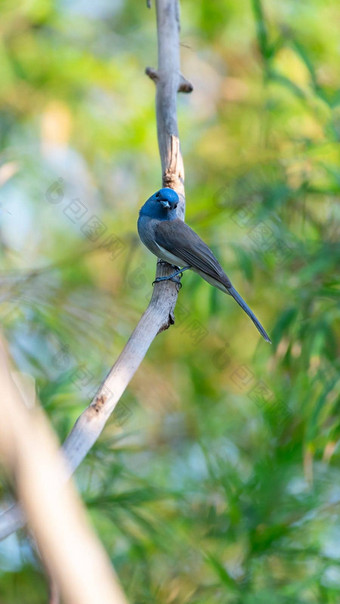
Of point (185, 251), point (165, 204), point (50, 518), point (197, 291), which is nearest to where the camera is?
point (50, 518)

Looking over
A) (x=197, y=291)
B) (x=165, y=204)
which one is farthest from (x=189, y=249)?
(x=197, y=291)

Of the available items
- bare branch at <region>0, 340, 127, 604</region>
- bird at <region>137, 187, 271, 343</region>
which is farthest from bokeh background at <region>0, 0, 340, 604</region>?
bare branch at <region>0, 340, 127, 604</region>

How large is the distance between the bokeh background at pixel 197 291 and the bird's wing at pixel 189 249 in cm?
65

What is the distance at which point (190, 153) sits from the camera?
5.47m

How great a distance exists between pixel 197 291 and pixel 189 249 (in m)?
1.11

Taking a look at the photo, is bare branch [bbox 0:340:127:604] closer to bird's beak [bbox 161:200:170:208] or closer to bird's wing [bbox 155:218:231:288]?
bird's beak [bbox 161:200:170:208]

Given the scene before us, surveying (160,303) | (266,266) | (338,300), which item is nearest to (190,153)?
(266,266)

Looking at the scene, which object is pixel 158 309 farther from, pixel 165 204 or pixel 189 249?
pixel 189 249

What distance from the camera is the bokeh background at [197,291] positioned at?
3.59m

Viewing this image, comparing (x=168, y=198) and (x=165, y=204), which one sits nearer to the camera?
(x=168, y=198)

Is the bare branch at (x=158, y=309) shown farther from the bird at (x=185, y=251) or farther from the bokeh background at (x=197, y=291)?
the bokeh background at (x=197, y=291)

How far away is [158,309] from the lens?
2.07m

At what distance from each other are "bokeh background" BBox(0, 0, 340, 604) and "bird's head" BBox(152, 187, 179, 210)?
0.97 metres

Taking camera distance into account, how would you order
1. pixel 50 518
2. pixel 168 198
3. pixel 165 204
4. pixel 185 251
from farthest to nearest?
1. pixel 185 251
2. pixel 165 204
3. pixel 168 198
4. pixel 50 518
